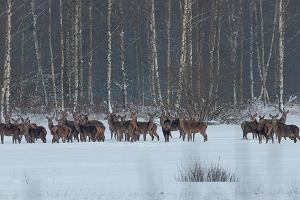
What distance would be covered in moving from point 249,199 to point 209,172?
8.51 feet

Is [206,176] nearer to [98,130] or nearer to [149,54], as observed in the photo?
[98,130]

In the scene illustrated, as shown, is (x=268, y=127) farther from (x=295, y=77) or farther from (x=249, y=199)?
(x=295, y=77)

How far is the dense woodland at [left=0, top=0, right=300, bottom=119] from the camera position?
34.9m

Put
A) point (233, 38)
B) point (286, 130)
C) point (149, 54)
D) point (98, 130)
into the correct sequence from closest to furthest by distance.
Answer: point (286, 130) → point (98, 130) → point (233, 38) → point (149, 54)

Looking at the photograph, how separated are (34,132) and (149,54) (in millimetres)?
24162

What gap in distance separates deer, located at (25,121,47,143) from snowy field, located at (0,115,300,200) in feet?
5.78

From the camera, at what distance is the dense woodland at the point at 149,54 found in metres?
34.9

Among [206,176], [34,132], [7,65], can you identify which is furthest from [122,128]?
[206,176]

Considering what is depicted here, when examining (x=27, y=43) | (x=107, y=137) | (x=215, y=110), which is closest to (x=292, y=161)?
(x=107, y=137)

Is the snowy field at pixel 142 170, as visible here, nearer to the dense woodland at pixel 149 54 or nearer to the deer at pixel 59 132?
the deer at pixel 59 132

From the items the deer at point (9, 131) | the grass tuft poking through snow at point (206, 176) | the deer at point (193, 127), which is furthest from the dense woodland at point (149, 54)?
the grass tuft poking through snow at point (206, 176)

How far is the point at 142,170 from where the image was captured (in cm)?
1714

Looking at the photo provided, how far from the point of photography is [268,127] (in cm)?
2608

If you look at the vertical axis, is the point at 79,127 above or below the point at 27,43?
below
